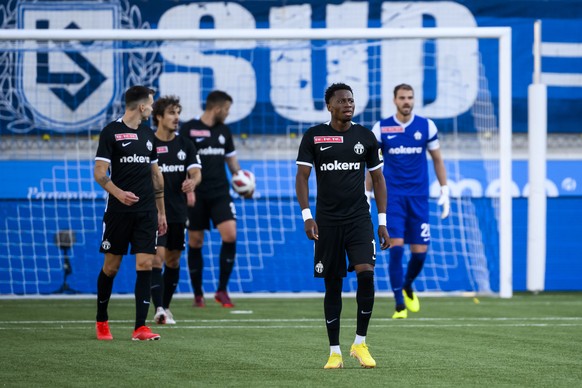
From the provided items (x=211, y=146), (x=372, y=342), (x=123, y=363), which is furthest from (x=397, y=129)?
(x=123, y=363)

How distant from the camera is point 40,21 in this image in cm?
1947

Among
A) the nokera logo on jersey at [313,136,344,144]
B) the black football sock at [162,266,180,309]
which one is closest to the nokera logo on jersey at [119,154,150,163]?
the nokera logo on jersey at [313,136,344,144]

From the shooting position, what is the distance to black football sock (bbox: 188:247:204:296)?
43.1ft

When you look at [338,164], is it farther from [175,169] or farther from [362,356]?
[175,169]

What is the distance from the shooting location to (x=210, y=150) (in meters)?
13.0

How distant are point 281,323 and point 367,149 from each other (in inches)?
146

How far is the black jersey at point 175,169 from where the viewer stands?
11609 millimetres

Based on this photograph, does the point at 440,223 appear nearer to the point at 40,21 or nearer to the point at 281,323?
the point at 281,323

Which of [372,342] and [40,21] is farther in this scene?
[40,21]

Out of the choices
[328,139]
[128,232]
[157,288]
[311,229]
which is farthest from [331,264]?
[157,288]

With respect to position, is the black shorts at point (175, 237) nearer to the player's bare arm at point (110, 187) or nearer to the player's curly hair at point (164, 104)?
the player's curly hair at point (164, 104)

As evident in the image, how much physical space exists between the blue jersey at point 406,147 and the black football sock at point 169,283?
2.22m

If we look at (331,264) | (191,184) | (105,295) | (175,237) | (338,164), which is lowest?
(105,295)

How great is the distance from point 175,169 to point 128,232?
2.30 m
